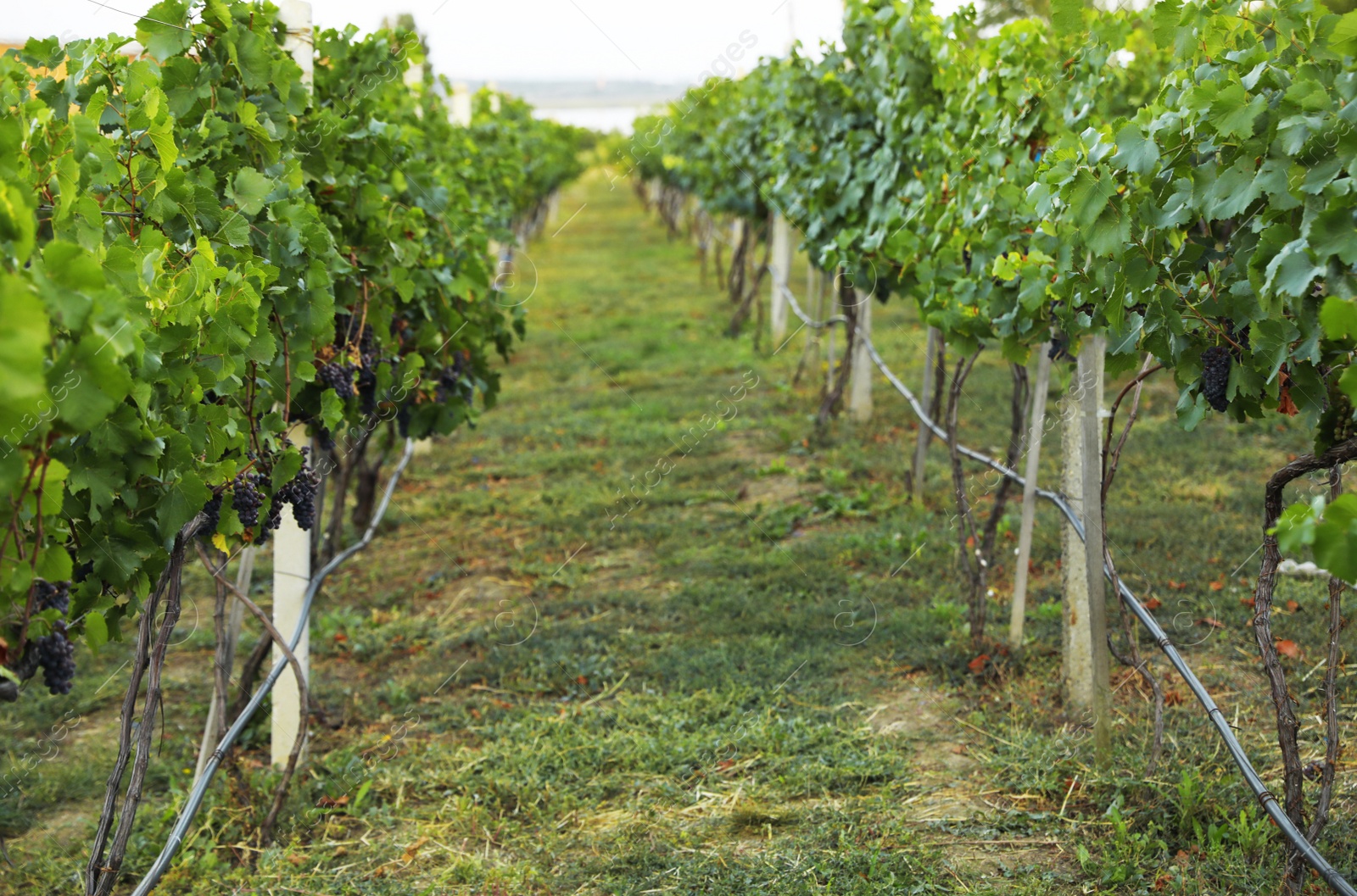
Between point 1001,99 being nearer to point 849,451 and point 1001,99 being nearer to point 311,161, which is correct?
point 311,161

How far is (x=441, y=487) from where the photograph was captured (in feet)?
22.6

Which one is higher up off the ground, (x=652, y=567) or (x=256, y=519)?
(x=256, y=519)

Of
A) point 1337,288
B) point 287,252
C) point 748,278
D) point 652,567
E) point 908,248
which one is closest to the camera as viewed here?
point 1337,288

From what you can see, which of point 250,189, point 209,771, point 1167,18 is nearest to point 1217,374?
point 1167,18

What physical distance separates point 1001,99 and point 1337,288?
8.20 ft

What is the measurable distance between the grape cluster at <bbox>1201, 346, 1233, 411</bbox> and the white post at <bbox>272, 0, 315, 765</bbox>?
267cm

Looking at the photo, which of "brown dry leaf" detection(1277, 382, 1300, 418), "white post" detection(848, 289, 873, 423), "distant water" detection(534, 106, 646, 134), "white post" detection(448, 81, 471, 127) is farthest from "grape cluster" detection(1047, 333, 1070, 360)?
"distant water" detection(534, 106, 646, 134)

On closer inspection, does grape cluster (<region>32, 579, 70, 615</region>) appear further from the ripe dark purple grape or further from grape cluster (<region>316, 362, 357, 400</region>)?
grape cluster (<region>316, 362, 357, 400</region>)

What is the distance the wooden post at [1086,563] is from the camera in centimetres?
309

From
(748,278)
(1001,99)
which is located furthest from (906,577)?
(748,278)

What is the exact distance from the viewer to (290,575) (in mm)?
3518

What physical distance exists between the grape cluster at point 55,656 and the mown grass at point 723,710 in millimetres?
1232

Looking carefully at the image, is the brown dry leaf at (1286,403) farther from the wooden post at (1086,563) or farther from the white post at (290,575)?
the white post at (290,575)

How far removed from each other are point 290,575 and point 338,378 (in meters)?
0.76
